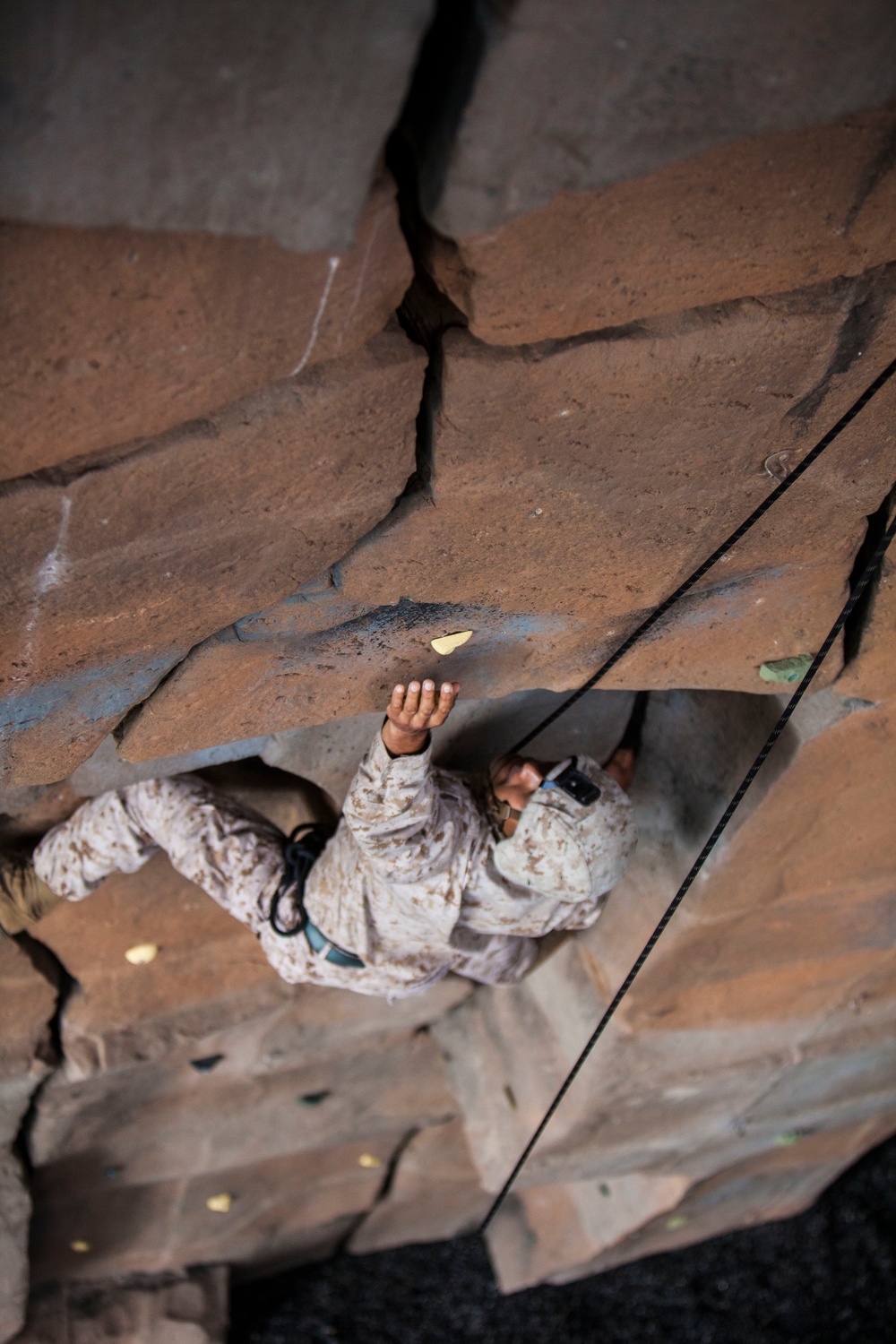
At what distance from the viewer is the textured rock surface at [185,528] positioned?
1.08m

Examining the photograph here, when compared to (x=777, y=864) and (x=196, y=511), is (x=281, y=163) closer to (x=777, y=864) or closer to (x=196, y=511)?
(x=196, y=511)

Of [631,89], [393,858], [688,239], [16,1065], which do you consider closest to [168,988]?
[16,1065]

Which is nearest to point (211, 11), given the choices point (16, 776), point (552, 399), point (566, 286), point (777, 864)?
point (566, 286)

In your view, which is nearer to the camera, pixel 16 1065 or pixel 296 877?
pixel 296 877

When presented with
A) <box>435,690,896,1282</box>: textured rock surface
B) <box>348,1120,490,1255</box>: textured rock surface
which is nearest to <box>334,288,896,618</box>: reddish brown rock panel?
<box>435,690,896,1282</box>: textured rock surface

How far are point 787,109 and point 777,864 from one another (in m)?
A: 1.47

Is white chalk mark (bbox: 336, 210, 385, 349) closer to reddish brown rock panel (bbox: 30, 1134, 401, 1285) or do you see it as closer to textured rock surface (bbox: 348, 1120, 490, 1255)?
reddish brown rock panel (bbox: 30, 1134, 401, 1285)

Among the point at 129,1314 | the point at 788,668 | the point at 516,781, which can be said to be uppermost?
the point at 788,668

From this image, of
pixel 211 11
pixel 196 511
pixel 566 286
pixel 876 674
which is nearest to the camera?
pixel 211 11

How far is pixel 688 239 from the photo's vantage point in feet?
3.40

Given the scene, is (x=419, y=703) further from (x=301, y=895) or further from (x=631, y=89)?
(x=631, y=89)

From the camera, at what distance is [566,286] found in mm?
1043

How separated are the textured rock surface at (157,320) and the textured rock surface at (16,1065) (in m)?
1.61

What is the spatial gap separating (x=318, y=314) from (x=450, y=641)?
586 millimetres
